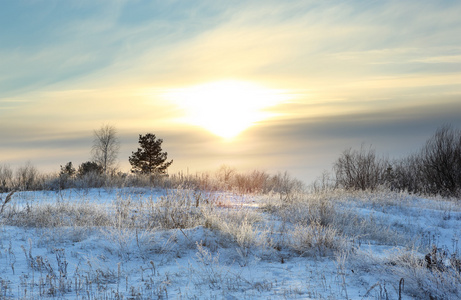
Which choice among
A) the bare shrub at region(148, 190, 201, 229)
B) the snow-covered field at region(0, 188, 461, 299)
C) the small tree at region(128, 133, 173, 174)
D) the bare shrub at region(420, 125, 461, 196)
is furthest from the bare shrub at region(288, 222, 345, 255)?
the small tree at region(128, 133, 173, 174)

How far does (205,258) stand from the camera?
251 inches

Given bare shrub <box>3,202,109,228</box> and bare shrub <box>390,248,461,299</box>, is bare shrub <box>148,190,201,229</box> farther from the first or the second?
bare shrub <box>390,248,461,299</box>

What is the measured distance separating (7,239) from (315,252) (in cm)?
551

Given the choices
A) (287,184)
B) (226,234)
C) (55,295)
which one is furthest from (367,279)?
(287,184)

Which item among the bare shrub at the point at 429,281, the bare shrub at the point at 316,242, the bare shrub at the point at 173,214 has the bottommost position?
the bare shrub at the point at 429,281

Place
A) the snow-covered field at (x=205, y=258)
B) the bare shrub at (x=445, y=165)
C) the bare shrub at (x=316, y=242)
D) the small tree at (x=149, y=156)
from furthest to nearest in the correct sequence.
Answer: the small tree at (x=149, y=156) → the bare shrub at (x=445, y=165) → the bare shrub at (x=316, y=242) → the snow-covered field at (x=205, y=258)

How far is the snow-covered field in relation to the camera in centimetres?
496

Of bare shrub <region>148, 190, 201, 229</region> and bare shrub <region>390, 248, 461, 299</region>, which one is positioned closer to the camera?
bare shrub <region>390, 248, 461, 299</region>

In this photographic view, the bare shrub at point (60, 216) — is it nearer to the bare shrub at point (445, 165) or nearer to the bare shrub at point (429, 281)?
the bare shrub at point (429, 281)

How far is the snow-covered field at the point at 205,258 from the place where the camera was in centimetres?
496

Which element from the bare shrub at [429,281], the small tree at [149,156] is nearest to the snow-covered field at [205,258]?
the bare shrub at [429,281]

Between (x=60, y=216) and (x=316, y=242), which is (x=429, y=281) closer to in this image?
(x=316, y=242)

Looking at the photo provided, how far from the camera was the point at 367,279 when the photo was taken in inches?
214

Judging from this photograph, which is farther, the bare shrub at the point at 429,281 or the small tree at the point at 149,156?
the small tree at the point at 149,156
